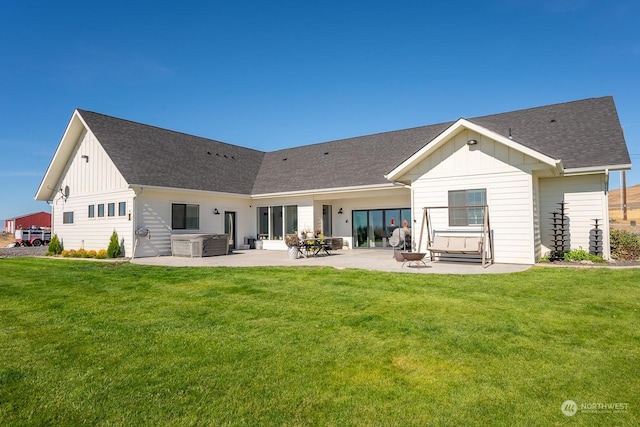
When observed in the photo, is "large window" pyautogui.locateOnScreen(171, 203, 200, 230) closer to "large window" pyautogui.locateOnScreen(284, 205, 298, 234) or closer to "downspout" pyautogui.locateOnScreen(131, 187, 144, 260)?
"downspout" pyautogui.locateOnScreen(131, 187, 144, 260)

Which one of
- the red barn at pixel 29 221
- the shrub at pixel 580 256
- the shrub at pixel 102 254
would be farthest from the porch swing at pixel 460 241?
the red barn at pixel 29 221

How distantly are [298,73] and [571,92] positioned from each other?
43.5 feet

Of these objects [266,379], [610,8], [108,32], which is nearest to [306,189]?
[108,32]

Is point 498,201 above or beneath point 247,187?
beneath

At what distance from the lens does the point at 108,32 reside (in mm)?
14008

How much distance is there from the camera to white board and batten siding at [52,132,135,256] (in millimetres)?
15039

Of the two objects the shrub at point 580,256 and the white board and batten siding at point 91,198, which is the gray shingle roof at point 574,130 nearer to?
the shrub at point 580,256

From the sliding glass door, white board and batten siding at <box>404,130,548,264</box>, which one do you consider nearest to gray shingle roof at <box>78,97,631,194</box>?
white board and batten siding at <box>404,130,548,264</box>

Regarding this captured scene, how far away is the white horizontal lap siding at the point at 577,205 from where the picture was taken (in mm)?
11470

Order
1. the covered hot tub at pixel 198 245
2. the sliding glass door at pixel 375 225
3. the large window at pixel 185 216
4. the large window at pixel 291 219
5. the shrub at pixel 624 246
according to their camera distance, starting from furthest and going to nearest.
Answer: the large window at pixel 291 219 < the sliding glass door at pixel 375 225 < the large window at pixel 185 216 < the covered hot tub at pixel 198 245 < the shrub at pixel 624 246

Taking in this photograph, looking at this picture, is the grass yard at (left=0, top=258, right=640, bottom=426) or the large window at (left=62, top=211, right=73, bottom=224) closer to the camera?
the grass yard at (left=0, top=258, right=640, bottom=426)

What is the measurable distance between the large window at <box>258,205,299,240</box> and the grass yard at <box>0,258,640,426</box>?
1148 centimetres

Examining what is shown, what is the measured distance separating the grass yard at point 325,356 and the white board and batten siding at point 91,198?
8.54 m

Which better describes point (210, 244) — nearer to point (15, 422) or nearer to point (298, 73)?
point (298, 73)
